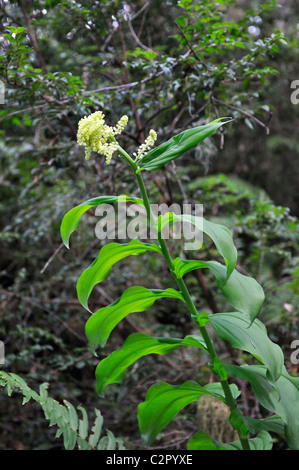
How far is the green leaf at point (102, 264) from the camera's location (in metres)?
0.81

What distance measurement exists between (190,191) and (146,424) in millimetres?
1146

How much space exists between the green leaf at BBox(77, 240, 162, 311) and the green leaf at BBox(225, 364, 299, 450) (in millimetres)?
272

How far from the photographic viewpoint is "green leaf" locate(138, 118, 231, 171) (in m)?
0.69

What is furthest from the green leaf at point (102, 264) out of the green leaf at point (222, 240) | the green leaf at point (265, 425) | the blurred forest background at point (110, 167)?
the blurred forest background at point (110, 167)

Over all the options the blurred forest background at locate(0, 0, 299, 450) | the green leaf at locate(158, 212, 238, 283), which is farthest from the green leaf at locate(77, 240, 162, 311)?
the blurred forest background at locate(0, 0, 299, 450)

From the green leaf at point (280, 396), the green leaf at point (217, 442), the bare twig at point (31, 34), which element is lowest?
the green leaf at point (217, 442)

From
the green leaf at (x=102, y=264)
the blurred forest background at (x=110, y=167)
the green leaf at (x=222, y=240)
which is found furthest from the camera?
the blurred forest background at (x=110, y=167)

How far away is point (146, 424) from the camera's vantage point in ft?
2.85

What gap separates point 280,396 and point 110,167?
990 millimetres

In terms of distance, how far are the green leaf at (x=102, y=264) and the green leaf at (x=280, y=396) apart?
0.27 m

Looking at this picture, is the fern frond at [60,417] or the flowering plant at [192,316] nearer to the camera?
the flowering plant at [192,316]

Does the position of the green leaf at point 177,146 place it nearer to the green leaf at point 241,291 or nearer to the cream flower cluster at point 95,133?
the cream flower cluster at point 95,133

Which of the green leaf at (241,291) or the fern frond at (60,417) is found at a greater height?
the green leaf at (241,291)

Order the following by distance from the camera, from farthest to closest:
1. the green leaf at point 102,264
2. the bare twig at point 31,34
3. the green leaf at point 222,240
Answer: the bare twig at point 31,34, the green leaf at point 102,264, the green leaf at point 222,240
